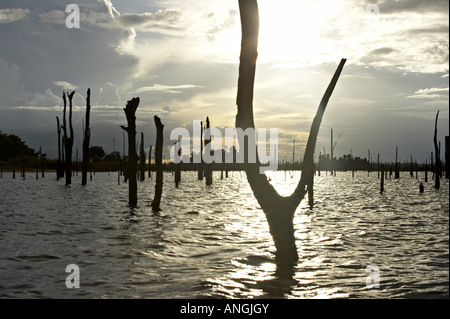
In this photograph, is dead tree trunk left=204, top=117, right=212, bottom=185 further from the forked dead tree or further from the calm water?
the forked dead tree

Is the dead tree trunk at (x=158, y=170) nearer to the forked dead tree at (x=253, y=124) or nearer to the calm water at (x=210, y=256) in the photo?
the calm water at (x=210, y=256)

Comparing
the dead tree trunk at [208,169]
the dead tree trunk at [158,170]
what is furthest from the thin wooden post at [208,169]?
the dead tree trunk at [158,170]

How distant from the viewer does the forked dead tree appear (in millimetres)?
7520

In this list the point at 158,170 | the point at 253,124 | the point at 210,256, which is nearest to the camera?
the point at 253,124

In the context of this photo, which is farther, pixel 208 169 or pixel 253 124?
pixel 208 169

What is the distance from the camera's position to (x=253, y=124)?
754 cm

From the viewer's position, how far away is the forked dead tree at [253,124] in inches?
296

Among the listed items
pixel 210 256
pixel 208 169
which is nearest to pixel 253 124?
pixel 210 256

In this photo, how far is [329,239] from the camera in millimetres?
11281

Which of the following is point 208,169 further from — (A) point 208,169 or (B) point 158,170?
(B) point 158,170

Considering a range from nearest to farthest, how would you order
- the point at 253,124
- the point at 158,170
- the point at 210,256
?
the point at 253,124, the point at 210,256, the point at 158,170
